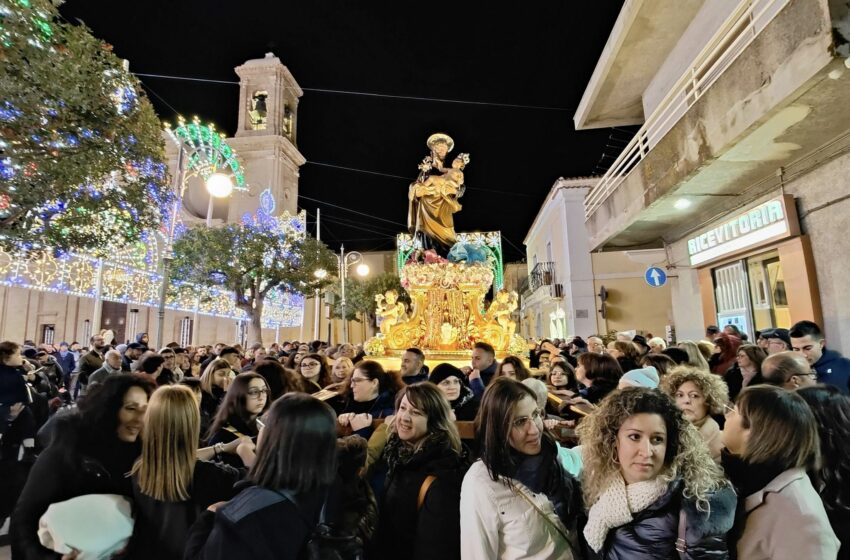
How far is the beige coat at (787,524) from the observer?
68.8 inches

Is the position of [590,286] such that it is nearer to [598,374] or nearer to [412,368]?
[412,368]

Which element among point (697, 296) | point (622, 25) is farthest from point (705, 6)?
point (697, 296)

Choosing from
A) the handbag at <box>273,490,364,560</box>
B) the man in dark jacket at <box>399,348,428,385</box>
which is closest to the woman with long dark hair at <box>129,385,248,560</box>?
the handbag at <box>273,490,364,560</box>

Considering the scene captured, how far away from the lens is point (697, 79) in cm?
848

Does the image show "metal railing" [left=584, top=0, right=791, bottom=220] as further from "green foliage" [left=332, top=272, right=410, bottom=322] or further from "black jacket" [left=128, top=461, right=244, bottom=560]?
"green foliage" [left=332, top=272, right=410, bottom=322]

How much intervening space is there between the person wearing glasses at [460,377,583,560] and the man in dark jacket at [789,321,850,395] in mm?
3608

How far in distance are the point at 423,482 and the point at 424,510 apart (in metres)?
0.13

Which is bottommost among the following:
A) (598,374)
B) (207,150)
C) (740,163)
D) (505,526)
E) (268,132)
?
(505,526)

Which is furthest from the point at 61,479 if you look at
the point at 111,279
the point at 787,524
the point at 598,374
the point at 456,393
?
the point at 111,279

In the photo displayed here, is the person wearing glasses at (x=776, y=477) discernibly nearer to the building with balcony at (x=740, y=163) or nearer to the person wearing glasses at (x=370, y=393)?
the person wearing glasses at (x=370, y=393)

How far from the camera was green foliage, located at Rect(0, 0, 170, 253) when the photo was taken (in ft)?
20.2

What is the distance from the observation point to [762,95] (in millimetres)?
5211

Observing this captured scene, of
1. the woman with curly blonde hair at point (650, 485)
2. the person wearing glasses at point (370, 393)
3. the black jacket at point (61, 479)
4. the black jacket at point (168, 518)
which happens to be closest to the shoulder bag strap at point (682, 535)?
the woman with curly blonde hair at point (650, 485)

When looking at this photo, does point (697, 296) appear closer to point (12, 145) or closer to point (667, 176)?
point (667, 176)
